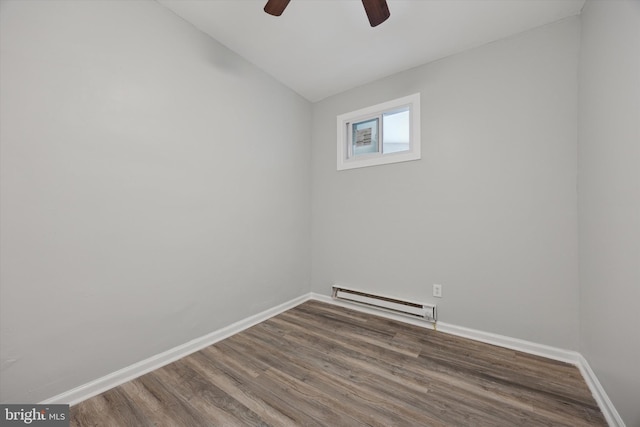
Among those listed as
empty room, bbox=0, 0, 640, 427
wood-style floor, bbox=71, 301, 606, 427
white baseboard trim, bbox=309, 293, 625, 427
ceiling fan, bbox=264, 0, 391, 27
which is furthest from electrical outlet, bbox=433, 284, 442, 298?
ceiling fan, bbox=264, 0, 391, 27

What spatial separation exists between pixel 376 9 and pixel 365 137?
58.7 inches

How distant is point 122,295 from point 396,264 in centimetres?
232

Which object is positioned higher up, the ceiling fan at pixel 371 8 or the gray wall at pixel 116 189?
the ceiling fan at pixel 371 8

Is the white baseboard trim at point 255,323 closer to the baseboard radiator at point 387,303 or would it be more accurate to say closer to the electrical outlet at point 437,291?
the baseboard radiator at point 387,303

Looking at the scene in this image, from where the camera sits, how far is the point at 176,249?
1811 millimetres

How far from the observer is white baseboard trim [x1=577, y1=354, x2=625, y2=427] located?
1.18 m

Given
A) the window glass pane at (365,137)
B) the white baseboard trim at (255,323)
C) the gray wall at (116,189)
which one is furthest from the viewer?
the window glass pane at (365,137)

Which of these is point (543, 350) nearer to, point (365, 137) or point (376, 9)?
point (365, 137)

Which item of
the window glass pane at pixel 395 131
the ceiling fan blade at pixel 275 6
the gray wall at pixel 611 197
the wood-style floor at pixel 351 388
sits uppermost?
the ceiling fan blade at pixel 275 6

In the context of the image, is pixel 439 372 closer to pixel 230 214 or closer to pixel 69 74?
pixel 230 214

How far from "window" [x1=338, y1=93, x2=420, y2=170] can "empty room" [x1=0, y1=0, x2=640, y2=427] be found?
→ 3 centimetres

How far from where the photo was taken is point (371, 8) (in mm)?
1404

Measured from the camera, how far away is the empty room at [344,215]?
1.23 metres

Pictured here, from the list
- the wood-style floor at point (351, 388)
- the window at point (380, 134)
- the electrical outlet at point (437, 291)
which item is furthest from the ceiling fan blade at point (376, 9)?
the wood-style floor at point (351, 388)
